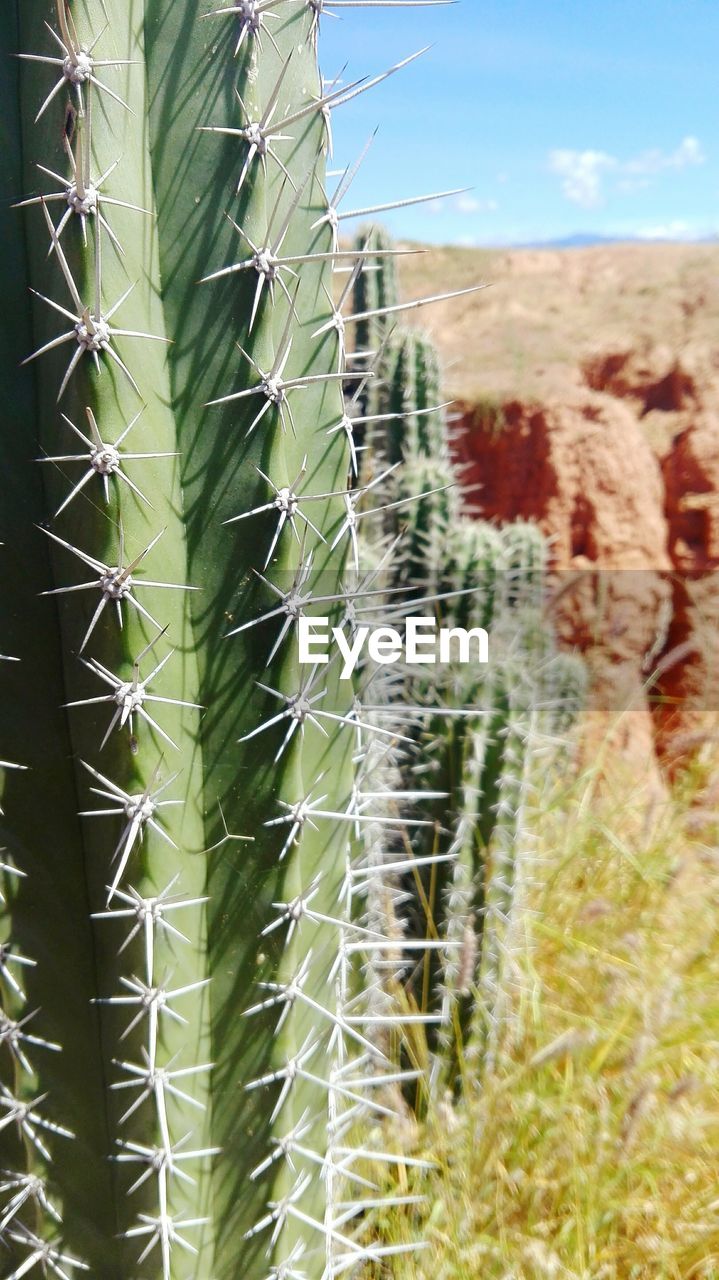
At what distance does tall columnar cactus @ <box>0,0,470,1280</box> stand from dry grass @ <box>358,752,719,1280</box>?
Result: 0.57 m

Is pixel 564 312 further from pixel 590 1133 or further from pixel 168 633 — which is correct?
pixel 168 633

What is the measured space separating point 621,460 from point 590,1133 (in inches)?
144

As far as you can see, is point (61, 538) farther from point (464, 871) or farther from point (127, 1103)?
point (464, 871)

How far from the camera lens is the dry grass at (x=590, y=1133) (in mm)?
1691

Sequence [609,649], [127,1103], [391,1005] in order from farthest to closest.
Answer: [609,649] → [391,1005] → [127,1103]

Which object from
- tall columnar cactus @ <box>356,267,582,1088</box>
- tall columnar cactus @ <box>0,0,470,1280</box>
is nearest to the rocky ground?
tall columnar cactus @ <box>356,267,582,1088</box>

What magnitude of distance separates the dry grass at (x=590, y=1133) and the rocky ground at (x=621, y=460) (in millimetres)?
1825

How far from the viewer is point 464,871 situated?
2.12m

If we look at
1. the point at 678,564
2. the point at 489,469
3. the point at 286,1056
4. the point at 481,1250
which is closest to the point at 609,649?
the point at 678,564

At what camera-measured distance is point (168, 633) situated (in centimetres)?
105

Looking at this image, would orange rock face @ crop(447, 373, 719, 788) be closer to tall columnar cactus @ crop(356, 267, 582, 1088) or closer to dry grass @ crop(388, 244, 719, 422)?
dry grass @ crop(388, 244, 719, 422)

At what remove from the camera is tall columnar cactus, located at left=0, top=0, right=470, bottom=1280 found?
3.14 ft

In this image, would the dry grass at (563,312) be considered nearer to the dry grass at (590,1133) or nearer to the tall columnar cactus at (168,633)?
the dry grass at (590,1133)

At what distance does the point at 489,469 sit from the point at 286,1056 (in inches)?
173
